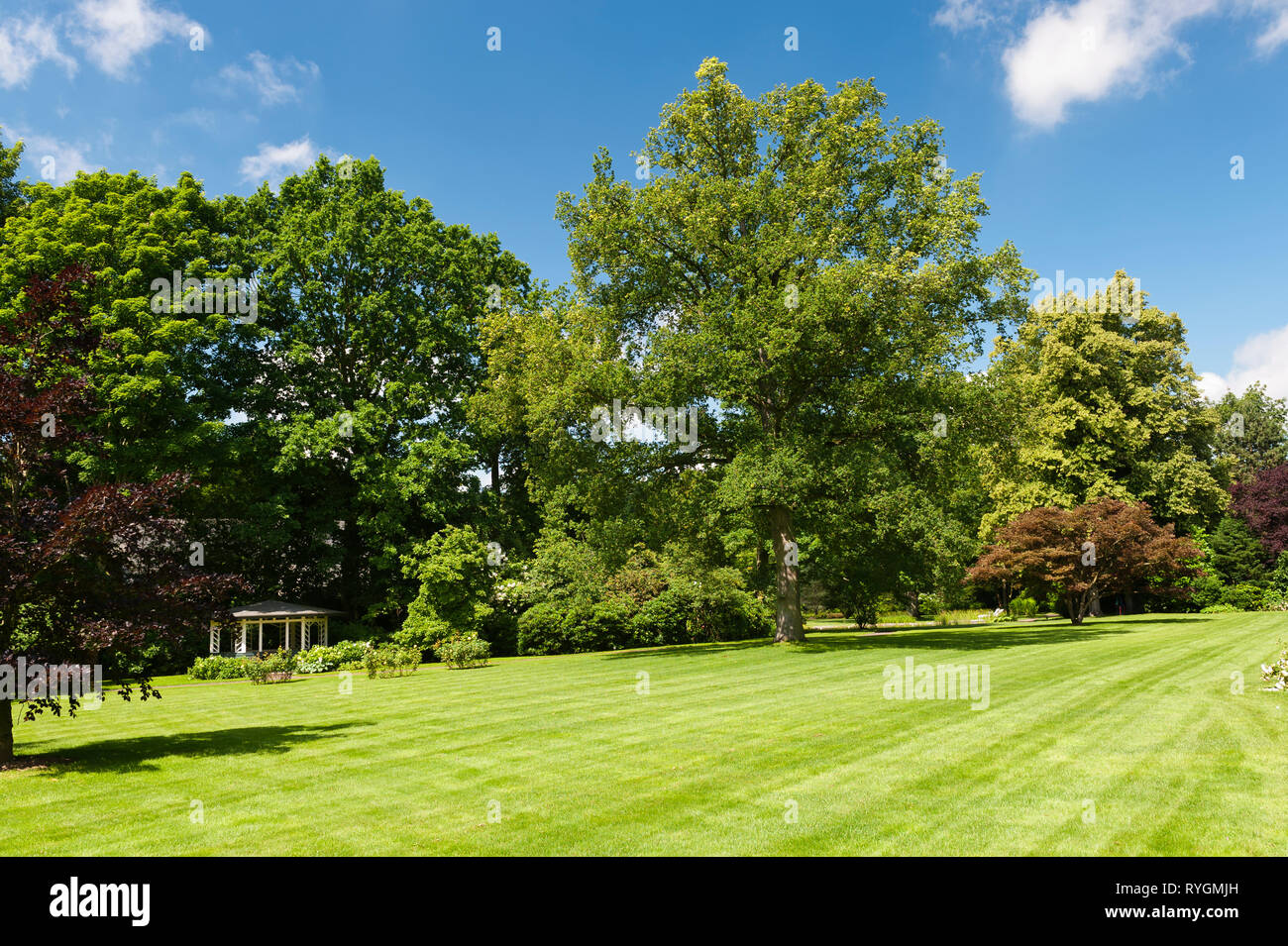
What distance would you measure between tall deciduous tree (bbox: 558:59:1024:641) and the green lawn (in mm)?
9842

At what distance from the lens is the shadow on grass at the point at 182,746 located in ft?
31.5

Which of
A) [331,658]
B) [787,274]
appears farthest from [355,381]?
[787,274]

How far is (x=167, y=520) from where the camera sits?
1038cm

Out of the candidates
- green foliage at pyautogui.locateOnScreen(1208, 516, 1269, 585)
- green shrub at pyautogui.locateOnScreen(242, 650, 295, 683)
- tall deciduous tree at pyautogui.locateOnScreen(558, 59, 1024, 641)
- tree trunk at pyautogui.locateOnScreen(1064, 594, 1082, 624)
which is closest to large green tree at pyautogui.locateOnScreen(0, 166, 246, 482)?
green shrub at pyautogui.locateOnScreen(242, 650, 295, 683)

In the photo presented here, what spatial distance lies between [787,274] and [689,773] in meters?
→ 19.5

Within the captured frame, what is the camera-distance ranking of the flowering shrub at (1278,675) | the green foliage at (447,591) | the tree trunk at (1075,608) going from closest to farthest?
the flowering shrub at (1278,675)
the green foliage at (447,591)
the tree trunk at (1075,608)

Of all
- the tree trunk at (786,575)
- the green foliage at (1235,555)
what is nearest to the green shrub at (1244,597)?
the green foliage at (1235,555)

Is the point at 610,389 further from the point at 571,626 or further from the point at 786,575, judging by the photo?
the point at 571,626

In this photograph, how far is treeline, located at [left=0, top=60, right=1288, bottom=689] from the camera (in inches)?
930

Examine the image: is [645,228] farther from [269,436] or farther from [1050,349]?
[1050,349]

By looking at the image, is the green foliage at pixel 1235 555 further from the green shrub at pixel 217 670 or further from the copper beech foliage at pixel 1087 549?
the green shrub at pixel 217 670

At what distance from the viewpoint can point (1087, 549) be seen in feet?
113

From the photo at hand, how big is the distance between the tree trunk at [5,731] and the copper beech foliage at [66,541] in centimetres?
1
